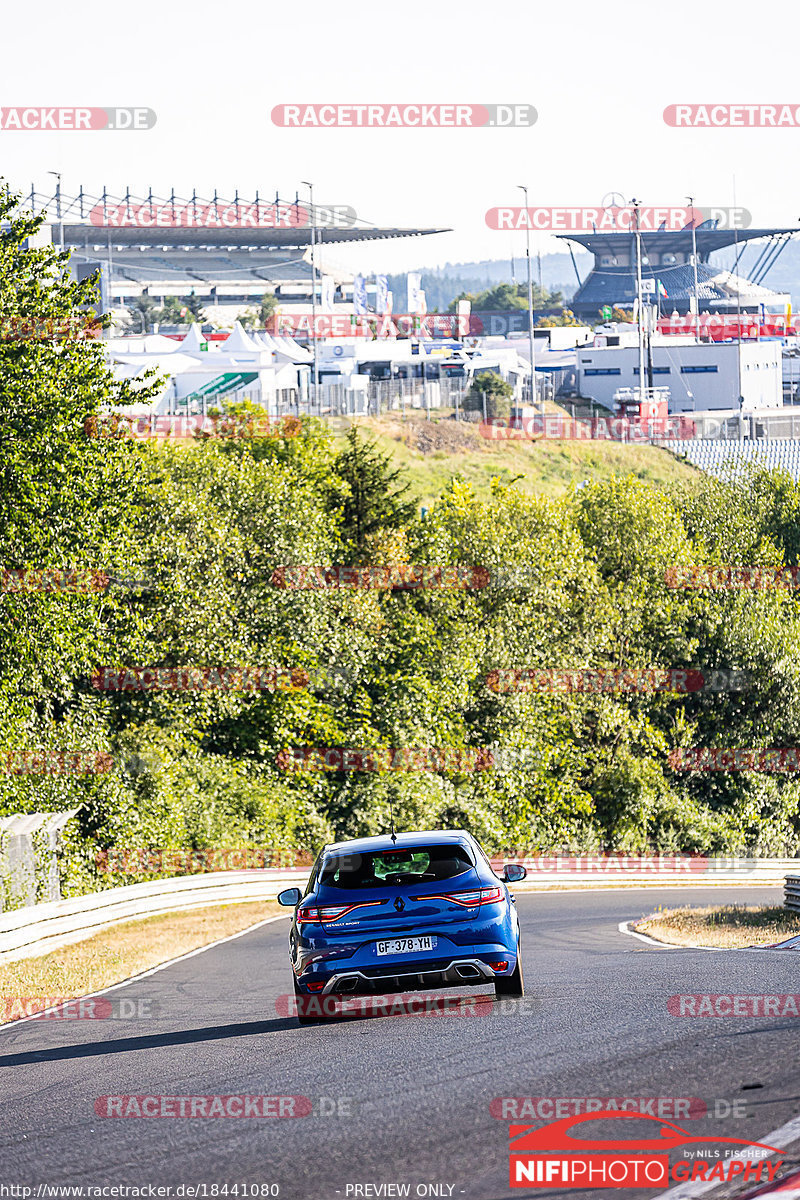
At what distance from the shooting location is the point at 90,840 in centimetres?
3044

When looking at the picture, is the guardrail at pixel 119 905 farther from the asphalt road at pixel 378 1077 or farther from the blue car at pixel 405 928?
the blue car at pixel 405 928

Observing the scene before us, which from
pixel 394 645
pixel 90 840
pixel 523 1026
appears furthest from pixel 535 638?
pixel 523 1026

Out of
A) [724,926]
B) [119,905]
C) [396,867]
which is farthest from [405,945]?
[119,905]

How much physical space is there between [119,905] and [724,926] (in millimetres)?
10298

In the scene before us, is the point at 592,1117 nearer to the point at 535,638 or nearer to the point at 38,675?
the point at 38,675

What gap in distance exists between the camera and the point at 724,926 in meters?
20.2

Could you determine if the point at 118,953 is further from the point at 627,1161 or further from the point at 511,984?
the point at 627,1161

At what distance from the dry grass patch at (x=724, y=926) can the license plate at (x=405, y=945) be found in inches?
334

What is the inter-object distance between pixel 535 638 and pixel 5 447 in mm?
22155

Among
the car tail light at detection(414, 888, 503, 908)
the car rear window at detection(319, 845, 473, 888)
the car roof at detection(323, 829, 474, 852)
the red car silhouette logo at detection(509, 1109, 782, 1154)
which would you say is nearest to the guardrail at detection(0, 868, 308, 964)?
the car roof at detection(323, 829, 474, 852)

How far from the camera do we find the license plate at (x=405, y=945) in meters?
10.1

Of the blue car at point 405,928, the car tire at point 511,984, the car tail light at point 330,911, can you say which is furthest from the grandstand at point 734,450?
the car tail light at point 330,911

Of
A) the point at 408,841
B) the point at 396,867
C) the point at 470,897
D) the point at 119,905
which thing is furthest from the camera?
the point at 119,905

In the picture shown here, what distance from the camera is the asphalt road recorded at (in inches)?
264
